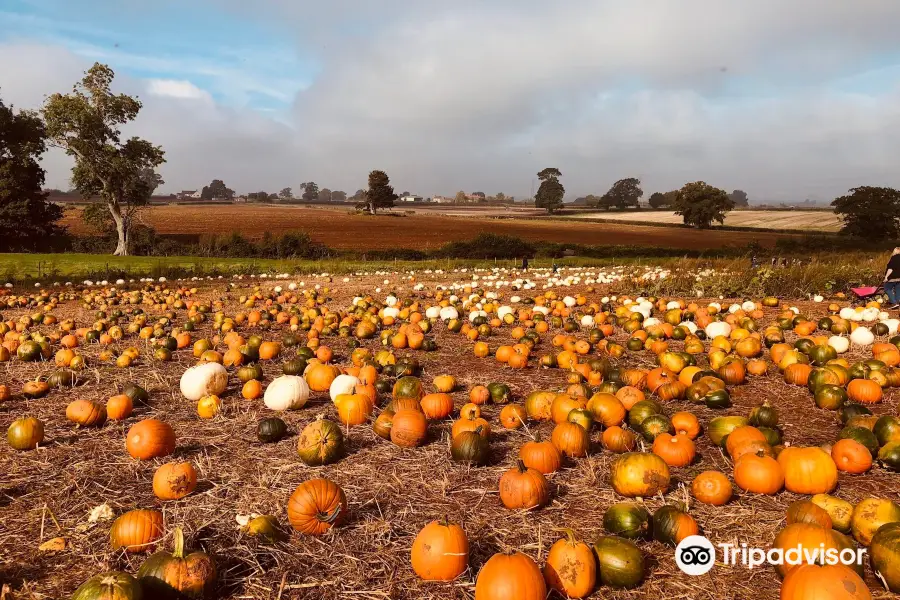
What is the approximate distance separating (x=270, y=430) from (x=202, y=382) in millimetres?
2068

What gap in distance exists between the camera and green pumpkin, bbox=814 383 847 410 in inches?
261

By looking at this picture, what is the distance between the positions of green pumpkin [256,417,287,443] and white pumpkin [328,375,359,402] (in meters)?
1.16

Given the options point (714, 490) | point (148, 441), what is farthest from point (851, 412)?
point (148, 441)

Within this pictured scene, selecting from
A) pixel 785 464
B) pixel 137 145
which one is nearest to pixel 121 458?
pixel 785 464

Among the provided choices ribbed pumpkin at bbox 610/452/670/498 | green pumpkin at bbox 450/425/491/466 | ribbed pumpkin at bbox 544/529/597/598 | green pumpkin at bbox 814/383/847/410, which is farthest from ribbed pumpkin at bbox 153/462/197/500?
green pumpkin at bbox 814/383/847/410

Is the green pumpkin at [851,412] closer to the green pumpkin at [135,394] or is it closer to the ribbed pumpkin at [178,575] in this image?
the ribbed pumpkin at [178,575]

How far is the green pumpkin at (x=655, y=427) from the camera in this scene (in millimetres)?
5605

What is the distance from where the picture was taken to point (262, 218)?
9306cm

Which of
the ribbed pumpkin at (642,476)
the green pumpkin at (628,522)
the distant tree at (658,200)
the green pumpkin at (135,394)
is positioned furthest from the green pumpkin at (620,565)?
the distant tree at (658,200)

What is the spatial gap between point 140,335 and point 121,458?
696 centimetres

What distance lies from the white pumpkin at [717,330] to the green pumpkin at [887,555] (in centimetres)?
748

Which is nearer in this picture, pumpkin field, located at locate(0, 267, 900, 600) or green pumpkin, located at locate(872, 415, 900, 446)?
pumpkin field, located at locate(0, 267, 900, 600)

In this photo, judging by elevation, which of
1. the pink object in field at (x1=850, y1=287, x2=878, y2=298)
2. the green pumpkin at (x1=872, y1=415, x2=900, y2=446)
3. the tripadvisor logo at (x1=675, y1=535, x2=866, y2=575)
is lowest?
the tripadvisor logo at (x1=675, y1=535, x2=866, y2=575)

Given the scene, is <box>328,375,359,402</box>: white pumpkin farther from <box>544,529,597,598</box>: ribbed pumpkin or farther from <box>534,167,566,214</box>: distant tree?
<box>534,167,566,214</box>: distant tree
